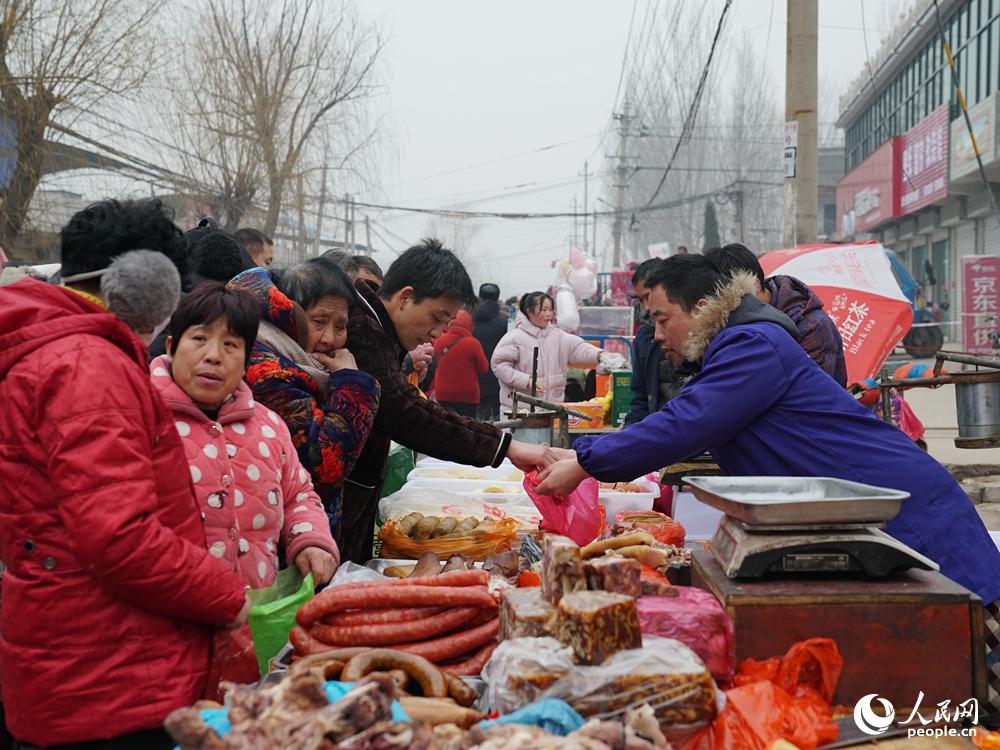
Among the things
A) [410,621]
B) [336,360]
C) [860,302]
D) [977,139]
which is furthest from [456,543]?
[977,139]

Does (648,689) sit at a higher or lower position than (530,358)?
lower

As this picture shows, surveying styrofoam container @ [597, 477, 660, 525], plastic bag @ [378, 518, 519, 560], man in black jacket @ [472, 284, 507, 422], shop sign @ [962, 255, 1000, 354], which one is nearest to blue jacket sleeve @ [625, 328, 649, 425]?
styrofoam container @ [597, 477, 660, 525]

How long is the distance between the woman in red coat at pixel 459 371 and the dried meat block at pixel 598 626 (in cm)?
735

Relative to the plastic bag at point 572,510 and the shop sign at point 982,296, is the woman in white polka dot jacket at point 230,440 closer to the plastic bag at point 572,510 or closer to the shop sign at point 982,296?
the plastic bag at point 572,510

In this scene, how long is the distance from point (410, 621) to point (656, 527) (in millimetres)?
1806

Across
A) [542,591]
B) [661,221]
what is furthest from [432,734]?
[661,221]

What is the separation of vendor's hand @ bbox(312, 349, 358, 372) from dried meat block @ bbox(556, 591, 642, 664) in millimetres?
1554

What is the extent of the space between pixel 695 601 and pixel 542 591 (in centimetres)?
40

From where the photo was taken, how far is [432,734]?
1.57m

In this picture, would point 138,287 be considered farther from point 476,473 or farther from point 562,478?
point 476,473

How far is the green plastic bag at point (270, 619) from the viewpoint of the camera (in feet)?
7.02

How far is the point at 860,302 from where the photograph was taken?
636cm

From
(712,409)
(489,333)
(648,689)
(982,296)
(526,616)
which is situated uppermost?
(982,296)

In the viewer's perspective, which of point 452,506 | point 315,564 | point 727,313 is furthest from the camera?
point 452,506
